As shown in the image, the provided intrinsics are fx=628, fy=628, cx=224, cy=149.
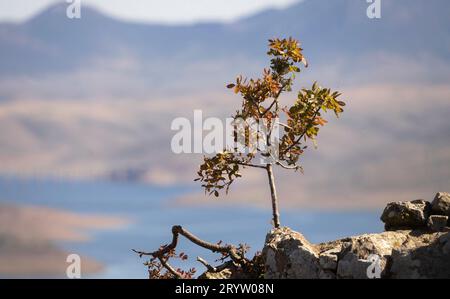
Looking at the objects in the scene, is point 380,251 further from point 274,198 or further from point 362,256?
point 274,198

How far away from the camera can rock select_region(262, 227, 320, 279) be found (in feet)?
46.9

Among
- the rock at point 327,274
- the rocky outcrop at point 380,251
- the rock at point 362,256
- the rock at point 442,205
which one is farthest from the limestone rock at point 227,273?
the rock at point 442,205

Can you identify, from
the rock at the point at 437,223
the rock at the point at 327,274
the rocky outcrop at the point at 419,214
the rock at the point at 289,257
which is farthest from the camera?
the rocky outcrop at the point at 419,214

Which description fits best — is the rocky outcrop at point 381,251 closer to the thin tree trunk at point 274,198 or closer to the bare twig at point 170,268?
the thin tree trunk at point 274,198

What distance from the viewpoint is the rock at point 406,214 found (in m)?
16.1

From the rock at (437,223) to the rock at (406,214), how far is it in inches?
9.4

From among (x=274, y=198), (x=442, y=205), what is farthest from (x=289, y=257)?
(x=442, y=205)

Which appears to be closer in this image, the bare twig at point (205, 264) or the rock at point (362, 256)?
the rock at point (362, 256)

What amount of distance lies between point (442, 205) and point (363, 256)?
3.72 meters

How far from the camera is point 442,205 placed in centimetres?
1628

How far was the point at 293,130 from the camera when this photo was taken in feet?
55.7
